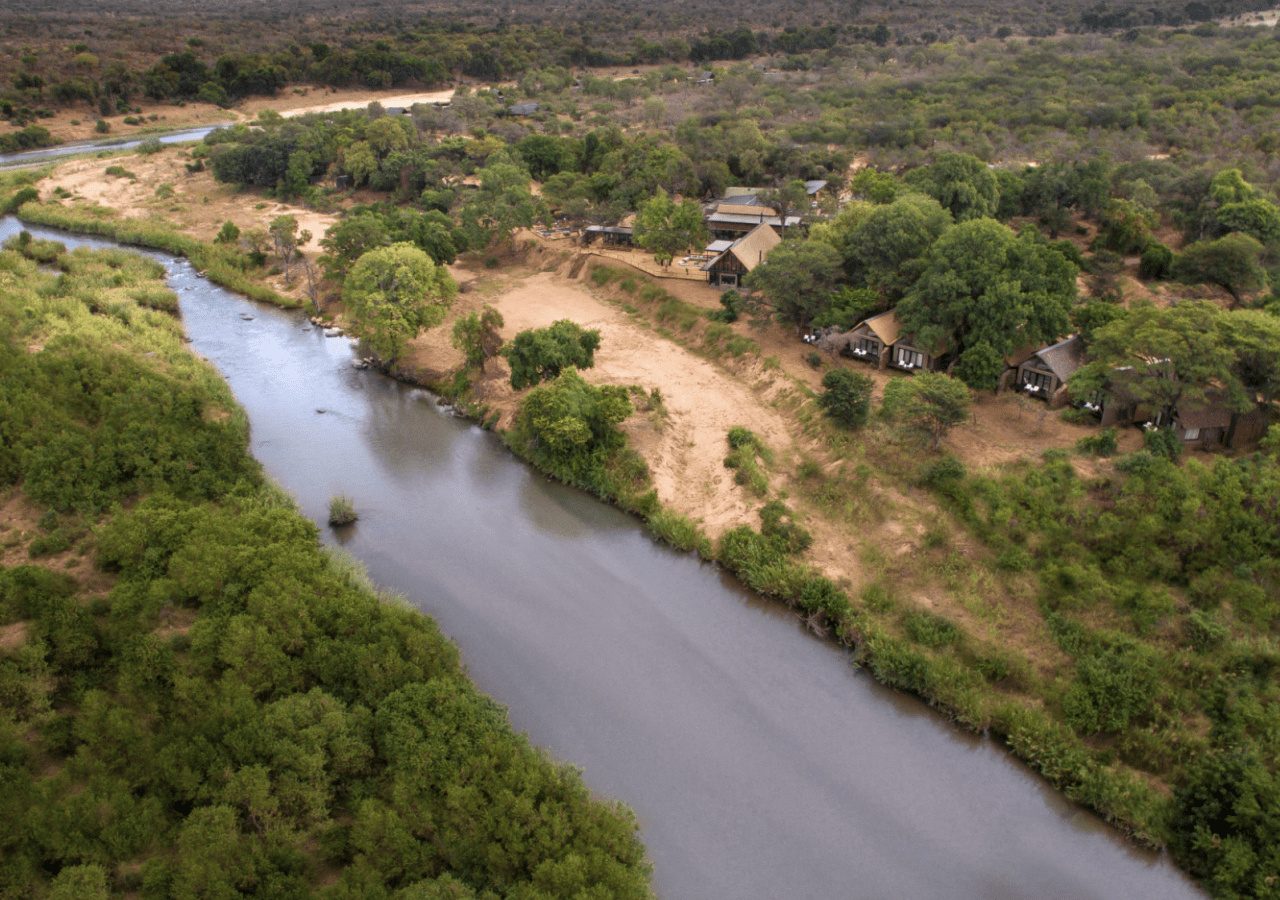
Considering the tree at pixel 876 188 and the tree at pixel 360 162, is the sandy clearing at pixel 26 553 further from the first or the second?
the tree at pixel 360 162

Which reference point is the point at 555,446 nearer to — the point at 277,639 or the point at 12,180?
the point at 277,639

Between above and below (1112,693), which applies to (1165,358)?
above

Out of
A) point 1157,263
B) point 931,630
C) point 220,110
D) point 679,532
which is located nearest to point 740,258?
point 1157,263

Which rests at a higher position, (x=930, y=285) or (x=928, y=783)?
(x=930, y=285)

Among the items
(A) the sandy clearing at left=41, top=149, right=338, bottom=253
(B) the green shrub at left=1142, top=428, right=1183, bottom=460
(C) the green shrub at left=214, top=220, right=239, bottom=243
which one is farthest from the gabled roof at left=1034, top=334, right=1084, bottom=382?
(C) the green shrub at left=214, top=220, right=239, bottom=243

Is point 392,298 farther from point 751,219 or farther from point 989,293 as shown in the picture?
point 989,293

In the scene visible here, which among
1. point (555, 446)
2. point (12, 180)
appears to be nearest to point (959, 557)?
point (555, 446)
